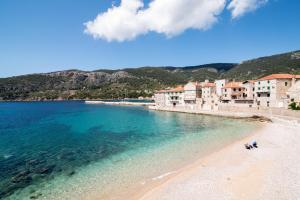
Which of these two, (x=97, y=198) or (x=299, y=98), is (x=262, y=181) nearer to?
(x=97, y=198)

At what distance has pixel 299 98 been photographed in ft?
161

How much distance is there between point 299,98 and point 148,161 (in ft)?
153

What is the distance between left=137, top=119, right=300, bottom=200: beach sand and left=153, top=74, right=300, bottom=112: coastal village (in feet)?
109

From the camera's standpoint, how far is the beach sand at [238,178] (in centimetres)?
1265

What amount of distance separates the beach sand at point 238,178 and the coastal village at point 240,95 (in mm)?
33192

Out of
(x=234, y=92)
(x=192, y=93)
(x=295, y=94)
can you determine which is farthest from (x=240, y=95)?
(x=295, y=94)

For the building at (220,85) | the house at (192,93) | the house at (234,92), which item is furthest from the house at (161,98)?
the house at (234,92)

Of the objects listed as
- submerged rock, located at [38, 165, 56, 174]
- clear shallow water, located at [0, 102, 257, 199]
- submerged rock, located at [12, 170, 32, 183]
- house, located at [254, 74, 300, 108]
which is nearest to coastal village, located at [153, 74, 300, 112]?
house, located at [254, 74, 300, 108]

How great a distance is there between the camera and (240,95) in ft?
231

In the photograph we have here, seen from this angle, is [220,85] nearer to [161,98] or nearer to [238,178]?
[161,98]

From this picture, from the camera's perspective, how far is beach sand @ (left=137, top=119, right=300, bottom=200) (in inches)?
498

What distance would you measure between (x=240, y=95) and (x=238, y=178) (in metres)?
61.0

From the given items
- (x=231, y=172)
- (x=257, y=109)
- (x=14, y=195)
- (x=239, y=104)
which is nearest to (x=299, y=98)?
(x=257, y=109)

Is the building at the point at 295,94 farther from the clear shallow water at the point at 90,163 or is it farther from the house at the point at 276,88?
the clear shallow water at the point at 90,163
